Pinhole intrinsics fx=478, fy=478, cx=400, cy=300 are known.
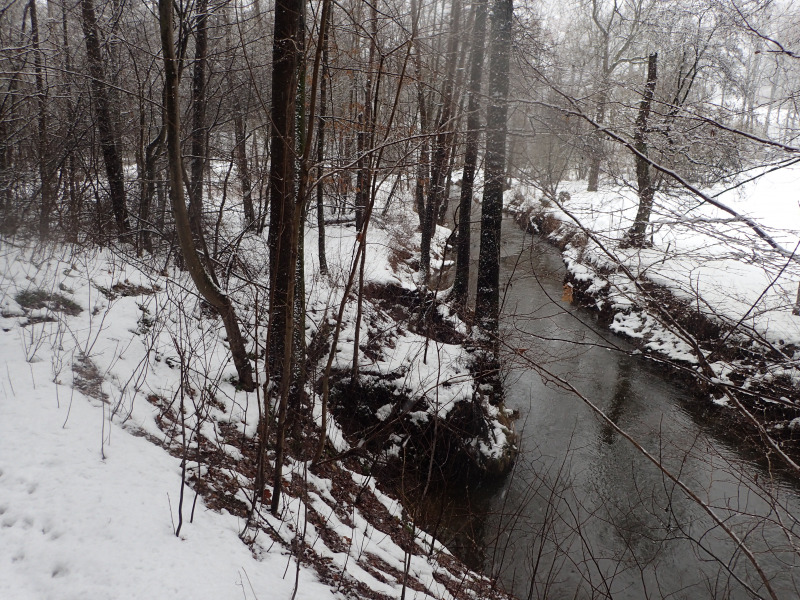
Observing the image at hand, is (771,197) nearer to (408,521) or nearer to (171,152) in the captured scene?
(408,521)

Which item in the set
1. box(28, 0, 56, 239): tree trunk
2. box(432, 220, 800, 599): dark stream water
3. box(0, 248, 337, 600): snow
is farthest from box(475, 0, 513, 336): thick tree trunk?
box(28, 0, 56, 239): tree trunk

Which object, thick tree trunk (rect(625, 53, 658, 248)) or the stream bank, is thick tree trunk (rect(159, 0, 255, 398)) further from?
A: thick tree trunk (rect(625, 53, 658, 248))

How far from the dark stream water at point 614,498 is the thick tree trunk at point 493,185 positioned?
3.29ft

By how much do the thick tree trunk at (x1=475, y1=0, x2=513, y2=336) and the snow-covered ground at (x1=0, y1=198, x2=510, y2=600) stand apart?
3.78 metres

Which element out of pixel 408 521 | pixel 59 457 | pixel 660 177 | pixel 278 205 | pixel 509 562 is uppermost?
pixel 660 177

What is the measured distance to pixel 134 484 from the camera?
11.1ft

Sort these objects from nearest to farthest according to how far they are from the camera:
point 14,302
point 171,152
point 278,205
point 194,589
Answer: point 194,589
point 171,152
point 278,205
point 14,302

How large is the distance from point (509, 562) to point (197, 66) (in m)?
9.43

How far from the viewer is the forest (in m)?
2.96

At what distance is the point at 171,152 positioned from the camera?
14.8 feet

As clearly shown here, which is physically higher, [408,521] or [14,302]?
[14,302]

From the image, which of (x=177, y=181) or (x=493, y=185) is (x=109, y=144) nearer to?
(x=177, y=181)

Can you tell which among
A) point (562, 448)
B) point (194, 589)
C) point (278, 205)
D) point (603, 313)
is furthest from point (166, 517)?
point (603, 313)

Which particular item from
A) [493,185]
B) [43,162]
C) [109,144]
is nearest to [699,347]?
[493,185]
